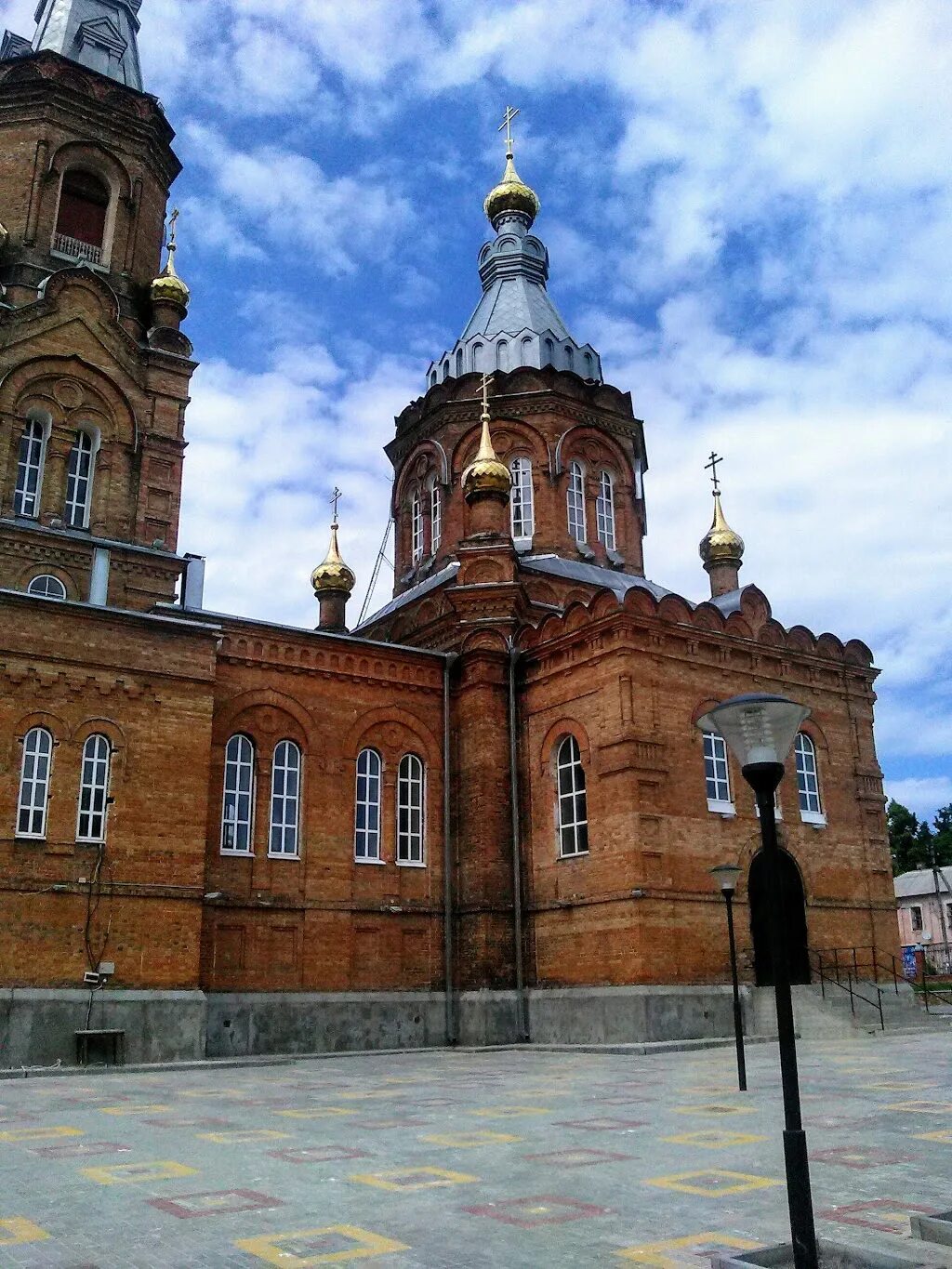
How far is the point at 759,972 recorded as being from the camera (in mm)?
18969

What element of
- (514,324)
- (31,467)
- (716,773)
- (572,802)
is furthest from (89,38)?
(716,773)

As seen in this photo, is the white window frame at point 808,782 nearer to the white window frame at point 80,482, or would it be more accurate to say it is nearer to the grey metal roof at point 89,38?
the white window frame at point 80,482

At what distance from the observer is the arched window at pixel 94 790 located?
1616cm

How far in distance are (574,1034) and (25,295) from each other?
16265 millimetres

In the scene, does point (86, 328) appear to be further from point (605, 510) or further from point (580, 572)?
point (605, 510)

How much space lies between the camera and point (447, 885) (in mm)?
20031

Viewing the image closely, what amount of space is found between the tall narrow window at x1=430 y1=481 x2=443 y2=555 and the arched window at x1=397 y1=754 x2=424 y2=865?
761cm

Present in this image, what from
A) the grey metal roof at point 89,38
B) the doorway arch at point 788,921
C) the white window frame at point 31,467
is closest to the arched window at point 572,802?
the doorway arch at point 788,921

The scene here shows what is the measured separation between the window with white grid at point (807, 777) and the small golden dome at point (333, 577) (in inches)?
475

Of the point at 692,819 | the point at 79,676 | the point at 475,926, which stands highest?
the point at 79,676

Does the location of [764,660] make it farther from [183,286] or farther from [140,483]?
[183,286]

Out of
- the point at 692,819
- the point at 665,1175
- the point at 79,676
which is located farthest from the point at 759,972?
the point at 665,1175

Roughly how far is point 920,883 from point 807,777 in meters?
42.6

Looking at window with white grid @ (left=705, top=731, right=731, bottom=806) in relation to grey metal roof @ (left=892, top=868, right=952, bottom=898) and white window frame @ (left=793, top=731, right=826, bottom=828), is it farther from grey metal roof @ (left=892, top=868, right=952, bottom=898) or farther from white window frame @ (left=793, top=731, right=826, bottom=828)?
grey metal roof @ (left=892, top=868, right=952, bottom=898)
